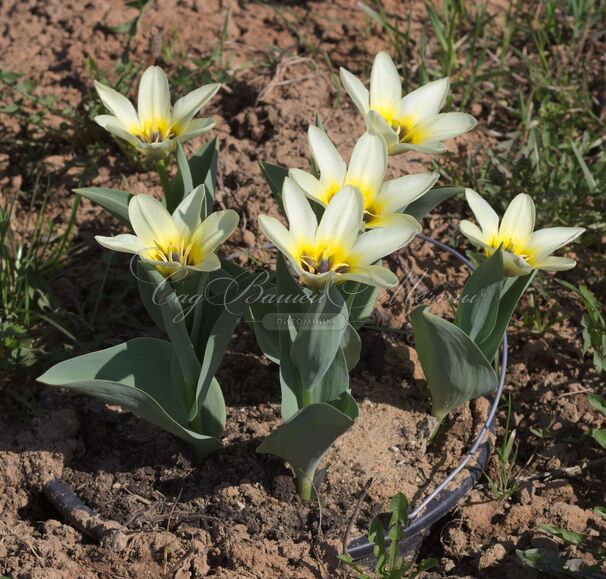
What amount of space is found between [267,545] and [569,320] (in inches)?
49.9

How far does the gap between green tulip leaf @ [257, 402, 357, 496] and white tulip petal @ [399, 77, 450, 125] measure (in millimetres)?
704

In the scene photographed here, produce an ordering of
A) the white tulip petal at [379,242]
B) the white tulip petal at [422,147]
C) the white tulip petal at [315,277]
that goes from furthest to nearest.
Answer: the white tulip petal at [422,147]
the white tulip petal at [379,242]
the white tulip petal at [315,277]

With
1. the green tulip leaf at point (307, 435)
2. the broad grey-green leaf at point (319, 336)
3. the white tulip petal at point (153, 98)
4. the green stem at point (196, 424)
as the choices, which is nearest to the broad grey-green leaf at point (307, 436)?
the green tulip leaf at point (307, 435)

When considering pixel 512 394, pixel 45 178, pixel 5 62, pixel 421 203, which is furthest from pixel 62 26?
pixel 512 394

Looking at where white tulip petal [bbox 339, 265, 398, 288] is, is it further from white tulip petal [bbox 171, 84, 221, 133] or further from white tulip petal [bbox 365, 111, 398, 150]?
white tulip petal [bbox 171, 84, 221, 133]

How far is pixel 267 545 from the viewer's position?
77.1 inches

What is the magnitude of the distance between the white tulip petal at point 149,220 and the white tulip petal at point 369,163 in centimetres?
40

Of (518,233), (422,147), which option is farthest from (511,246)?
(422,147)

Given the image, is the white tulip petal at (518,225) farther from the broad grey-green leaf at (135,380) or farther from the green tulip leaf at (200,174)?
the broad grey-green leaf at (135,380)

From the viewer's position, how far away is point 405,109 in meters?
2.00

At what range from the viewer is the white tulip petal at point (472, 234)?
5.90 ft

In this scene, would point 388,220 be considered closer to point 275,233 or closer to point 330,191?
point 330,191

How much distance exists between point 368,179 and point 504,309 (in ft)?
1.63

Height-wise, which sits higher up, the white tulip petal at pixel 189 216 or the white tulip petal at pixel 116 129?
the white tulip petal at pixel 116 129
